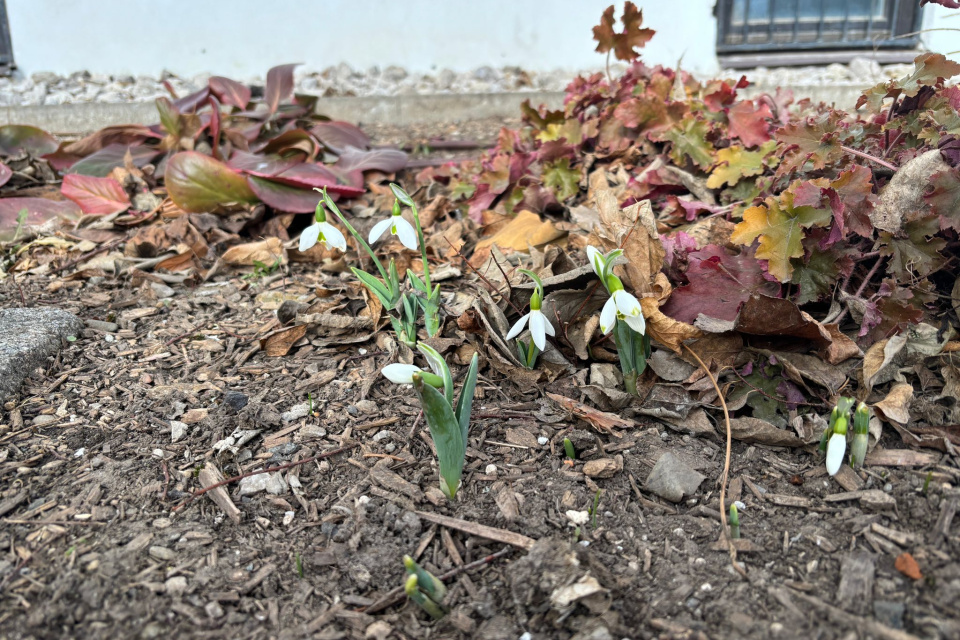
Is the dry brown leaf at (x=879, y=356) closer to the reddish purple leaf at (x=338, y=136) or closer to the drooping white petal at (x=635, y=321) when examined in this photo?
the drooping white petal at (x=635, y=321)

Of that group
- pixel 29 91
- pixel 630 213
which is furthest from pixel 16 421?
pixel 29 91

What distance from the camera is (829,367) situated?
1542 mm

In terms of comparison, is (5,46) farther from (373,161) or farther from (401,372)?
(401,372)

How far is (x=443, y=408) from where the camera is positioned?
1235mm

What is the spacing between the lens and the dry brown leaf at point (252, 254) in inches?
98.9

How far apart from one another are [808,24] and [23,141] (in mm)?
5380

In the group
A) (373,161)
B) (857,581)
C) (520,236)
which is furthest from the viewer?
(373,161)

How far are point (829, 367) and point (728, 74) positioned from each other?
13.9ft

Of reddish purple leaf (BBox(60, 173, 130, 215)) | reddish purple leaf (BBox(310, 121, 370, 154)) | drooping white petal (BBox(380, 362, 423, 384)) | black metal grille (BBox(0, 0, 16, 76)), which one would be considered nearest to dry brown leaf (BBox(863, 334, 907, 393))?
drooping white petal (BBox(380, 362, 423, 384))

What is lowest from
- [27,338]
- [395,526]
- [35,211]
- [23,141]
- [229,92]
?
[395,526]

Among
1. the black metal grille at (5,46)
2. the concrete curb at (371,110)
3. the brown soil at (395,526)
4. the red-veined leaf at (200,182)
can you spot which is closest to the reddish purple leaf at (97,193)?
the red-veined leaf at (200,182)

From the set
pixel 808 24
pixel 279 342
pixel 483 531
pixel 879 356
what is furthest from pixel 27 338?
pixel 808 24

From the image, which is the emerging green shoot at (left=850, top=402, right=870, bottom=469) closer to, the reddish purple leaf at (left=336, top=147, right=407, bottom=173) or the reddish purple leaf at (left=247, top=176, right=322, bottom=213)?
the reddish purple leaf at (left=247, top=176, right=322, bottom=213)

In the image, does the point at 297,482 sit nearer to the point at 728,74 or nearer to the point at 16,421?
the point at 16,421
